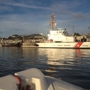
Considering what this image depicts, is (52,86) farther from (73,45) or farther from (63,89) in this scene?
(73,45)

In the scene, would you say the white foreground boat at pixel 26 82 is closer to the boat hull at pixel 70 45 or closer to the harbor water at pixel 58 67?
the harbor water at pixel 58 67

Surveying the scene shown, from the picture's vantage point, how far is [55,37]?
2141 inches

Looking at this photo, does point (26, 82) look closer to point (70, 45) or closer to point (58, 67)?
point (58, 67)

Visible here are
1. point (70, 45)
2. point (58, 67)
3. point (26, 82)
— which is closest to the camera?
point (26, 82)

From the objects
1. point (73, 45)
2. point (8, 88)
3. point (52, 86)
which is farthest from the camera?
point (73, 45)

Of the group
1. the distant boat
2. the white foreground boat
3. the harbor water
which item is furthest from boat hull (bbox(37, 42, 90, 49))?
the white foreground boat

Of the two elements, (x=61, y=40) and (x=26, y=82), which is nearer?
(x=26, y=82)

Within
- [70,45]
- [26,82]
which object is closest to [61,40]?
[70,45]

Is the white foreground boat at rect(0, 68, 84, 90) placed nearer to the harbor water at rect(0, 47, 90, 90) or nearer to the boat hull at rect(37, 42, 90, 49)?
the harbor water at rect(0, 47, 90, 90)

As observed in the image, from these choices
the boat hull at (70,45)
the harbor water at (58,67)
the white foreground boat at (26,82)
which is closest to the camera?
the white foreground boat at (26,82)

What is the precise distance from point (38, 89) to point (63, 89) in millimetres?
667

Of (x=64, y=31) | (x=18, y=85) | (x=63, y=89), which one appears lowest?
(x=63, y=89)

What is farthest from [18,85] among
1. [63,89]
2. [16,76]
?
[63,89]

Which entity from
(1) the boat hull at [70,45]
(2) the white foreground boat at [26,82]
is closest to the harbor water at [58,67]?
(2) the white foreground boat at [26,82]
